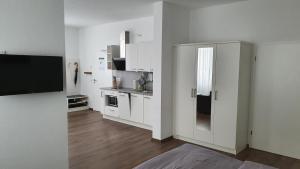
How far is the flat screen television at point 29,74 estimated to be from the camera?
2.27 meters

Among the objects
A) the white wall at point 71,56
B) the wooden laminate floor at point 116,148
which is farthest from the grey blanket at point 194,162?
the white wall at point 71,56

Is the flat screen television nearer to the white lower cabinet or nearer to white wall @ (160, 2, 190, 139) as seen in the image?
white wall @ (160, 2, 190, 139)

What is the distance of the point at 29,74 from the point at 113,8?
277 cm

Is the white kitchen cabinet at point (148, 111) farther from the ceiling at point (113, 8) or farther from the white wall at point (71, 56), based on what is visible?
the white wall at point (71, 56)

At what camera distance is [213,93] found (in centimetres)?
403

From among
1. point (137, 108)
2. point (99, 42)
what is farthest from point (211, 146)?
point (99, 42)

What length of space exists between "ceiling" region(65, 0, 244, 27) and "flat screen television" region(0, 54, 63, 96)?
2076 millimetres

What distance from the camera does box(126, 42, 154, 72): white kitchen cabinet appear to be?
16.7 ft

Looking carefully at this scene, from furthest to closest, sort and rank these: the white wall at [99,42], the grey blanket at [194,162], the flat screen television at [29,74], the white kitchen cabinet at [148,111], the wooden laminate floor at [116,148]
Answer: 1. the white wall at [99,42]
2. the white kitchen cabinet at [148,111]
3. the wooden laminate floor at [116,148]
4. the flat screen television at [29,74]
5. the grey blanket at [194,162]

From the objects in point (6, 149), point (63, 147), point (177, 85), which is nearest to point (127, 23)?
point (177, 85)

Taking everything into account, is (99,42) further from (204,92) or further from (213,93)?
(213,93)

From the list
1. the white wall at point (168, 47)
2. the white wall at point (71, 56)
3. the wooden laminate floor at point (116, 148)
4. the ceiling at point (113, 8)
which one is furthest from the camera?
the white wall at point (71, 56)

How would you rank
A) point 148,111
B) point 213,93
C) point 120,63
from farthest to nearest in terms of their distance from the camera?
point 120,63
point 148,111
point 213,93

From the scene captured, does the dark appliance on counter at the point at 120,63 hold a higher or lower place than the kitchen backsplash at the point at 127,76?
higher
